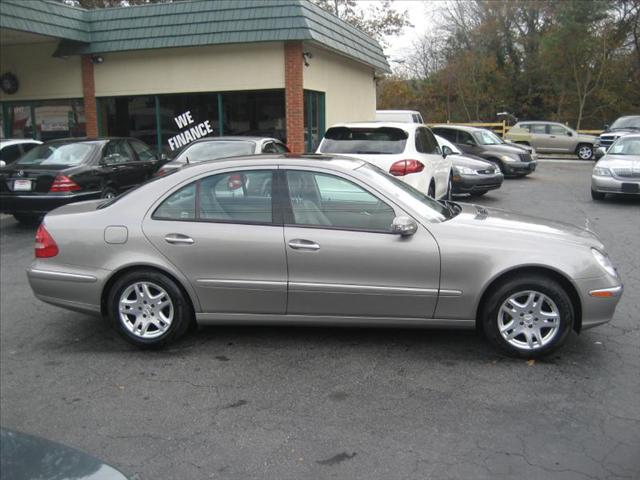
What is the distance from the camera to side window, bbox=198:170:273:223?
16.4ft

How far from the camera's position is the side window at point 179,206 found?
5.07 metres

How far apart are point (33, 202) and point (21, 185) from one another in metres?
0.36

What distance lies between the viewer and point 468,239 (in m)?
4.74

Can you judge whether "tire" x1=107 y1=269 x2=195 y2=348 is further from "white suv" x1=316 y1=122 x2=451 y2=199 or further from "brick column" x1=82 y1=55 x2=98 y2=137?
"brick column" x1=82 y1=55 x2=98 y2=137

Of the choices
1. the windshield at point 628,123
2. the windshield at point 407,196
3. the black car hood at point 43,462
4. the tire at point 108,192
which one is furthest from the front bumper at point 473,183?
the windshield at point 628,123

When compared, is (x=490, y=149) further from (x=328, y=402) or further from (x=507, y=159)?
(x=328, y=402)

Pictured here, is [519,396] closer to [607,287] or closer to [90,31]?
[607,287]

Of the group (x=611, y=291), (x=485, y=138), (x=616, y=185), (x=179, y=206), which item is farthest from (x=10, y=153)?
(x=485, y=138)

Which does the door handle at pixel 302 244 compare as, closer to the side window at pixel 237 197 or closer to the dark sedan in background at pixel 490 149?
the side window at pixel 237 197

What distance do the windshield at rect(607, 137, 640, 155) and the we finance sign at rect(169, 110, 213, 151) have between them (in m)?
9.30

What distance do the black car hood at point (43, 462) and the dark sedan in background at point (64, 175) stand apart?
866 cm

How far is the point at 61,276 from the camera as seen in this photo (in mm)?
5137

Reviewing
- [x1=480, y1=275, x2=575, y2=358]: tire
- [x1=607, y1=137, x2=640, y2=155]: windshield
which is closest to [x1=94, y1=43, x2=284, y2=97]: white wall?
[x1=607, y1=137, x2=640, y2=155]: windshield

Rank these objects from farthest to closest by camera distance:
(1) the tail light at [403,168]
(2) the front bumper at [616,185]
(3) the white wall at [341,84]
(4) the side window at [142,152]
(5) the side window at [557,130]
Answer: (5) the side window at [557,130], (3) the white wall at [341,84], (2) the front bumper at [616,185], (4) the side window at [142,152], (1) the tail light at [403,168]
